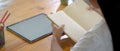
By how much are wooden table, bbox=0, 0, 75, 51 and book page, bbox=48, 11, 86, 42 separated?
0.08 meters

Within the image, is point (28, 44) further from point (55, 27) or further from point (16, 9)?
point (16, 9)

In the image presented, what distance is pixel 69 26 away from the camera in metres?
1.02

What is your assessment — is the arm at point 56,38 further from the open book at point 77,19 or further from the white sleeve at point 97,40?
the white sleeve at point 97,40

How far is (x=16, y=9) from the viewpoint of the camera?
4.36 feet

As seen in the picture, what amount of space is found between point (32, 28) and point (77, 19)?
0.25 meters

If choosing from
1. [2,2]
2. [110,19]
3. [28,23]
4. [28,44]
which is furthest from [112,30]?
[2,2]

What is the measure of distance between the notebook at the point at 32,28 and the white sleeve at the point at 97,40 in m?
0.45

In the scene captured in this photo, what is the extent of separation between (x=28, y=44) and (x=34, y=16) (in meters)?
0.24

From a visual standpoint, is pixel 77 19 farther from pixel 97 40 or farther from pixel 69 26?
pixel 97 40

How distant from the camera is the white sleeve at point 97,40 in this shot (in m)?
0.65

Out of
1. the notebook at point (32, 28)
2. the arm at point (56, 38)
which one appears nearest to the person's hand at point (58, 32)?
the arm at point (56, 38)

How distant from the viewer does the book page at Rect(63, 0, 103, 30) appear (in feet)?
3.30

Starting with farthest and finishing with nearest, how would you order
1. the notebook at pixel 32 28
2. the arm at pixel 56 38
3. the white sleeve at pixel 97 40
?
the notebook at pixel 32 28
the arm at pixel 56 38
the white sleeve at pixel 97 40

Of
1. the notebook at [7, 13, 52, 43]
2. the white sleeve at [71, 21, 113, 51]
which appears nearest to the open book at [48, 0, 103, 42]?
the notebook at [7, 13, 52, 43]
